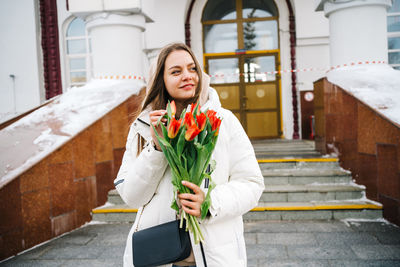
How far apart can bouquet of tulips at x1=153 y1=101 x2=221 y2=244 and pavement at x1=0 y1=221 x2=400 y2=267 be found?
1.96 meters

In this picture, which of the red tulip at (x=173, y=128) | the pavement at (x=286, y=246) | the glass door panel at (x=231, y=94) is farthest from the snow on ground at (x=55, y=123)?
the glass door panel at (x=231, y=94)

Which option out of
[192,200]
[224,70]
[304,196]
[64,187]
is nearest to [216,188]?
[192,200]

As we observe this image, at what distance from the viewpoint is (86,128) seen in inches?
166

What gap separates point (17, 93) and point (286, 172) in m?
8.45

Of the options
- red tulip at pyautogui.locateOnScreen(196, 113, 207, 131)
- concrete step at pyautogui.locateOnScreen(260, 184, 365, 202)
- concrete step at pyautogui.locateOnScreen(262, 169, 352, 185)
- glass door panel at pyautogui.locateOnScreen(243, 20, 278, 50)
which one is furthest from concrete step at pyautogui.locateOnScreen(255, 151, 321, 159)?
red tulip at pyautogui.locateOnScreen(196, 113, 207, 131)

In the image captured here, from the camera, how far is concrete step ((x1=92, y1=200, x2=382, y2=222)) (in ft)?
13.1

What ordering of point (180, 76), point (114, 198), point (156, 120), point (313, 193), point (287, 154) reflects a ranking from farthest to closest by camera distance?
point (287, 154)
point (114, 198)
point (313, 193)
point (180, 76)
point (156, 120)

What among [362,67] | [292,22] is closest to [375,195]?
[362,67]

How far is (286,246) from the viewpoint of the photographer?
3.33m

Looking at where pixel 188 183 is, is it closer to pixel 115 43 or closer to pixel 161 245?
pixel 161 245

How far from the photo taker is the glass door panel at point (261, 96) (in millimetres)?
9086

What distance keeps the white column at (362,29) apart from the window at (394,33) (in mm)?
3954

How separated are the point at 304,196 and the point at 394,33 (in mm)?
6446

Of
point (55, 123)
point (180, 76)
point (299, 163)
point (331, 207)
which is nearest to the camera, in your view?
point (180, 76)
